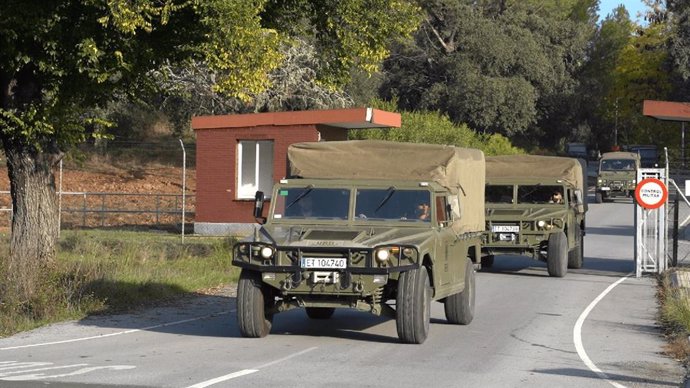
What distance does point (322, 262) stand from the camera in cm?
1296

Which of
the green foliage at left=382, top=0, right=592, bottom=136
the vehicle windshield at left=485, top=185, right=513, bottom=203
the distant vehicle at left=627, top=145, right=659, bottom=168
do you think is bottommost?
the vehicle windshield at left=485, top=185, right=513, bottom=203

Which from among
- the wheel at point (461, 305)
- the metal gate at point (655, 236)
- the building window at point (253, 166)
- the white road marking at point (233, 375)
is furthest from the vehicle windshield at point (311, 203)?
the building window at point (253, 166)

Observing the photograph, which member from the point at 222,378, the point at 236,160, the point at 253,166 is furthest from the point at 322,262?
the point at 253,166

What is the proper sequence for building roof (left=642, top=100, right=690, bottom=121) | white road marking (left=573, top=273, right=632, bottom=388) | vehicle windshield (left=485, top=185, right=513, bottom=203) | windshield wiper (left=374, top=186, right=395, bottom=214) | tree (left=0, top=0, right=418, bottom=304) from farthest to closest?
vehicle windshield (left=485, top=185, right=513, bottom=203) < building roof (left=642, top=100, right=690, bottom=121) < tree (left=0, top=0, right=418, bottom=304) < windshield wiper (left=374, top=186, right=395, bottom=214) < white road marking (left=573, top=273, right=632, bottom=388)

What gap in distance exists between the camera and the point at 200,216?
37094 mm

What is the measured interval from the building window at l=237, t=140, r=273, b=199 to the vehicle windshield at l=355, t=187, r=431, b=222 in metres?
22.4

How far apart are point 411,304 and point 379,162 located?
2929mm

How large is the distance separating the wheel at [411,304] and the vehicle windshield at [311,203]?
151 cm

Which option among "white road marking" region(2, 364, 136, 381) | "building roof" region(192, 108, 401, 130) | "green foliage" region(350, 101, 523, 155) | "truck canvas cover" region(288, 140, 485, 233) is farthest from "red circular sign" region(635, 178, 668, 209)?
"green foliage" region(350, 101, 523, 155)

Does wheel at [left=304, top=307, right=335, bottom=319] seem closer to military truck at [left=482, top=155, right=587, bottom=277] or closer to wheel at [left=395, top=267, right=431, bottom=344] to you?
wheel at [left=395, top=267, right=431, bottom=344]

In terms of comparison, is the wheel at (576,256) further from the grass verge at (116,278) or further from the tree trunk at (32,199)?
the tree trunk at (32,199)

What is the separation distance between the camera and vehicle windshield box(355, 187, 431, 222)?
1424cm

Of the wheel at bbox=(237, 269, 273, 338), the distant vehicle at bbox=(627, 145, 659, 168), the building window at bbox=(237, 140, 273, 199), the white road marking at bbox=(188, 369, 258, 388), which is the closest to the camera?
the white road marking at bbox=(188, 369, 258, 388)

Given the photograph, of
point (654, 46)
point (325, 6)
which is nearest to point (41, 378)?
point (325, 6)
